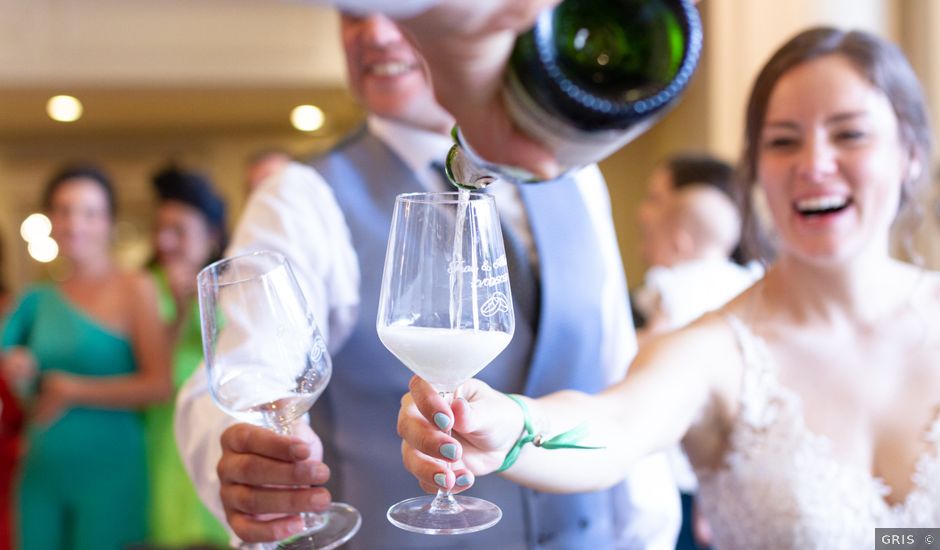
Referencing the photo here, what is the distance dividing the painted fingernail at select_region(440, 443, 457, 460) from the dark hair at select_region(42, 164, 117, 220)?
2.86m

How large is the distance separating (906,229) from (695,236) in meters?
1.32

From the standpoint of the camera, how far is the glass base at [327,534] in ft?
2.74

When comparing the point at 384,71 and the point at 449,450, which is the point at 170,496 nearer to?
the point at 384,71

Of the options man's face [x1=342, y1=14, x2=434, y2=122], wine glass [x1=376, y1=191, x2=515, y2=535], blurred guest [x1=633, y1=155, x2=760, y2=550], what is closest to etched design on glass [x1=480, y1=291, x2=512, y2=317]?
wine glass [x1=376, y1=191, x2=515, y2=535]

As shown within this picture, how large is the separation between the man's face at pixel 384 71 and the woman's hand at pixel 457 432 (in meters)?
0.55

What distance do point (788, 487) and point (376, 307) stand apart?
0.60 metres

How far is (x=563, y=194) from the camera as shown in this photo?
130 cm

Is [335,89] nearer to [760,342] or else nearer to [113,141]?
[113,141]

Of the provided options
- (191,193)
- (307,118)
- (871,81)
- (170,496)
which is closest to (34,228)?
(307,118)

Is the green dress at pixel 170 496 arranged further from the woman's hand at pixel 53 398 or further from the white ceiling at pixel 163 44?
the white ceiling at pixel 163 44

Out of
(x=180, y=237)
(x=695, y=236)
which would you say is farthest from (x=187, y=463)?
(x=180, y=237)

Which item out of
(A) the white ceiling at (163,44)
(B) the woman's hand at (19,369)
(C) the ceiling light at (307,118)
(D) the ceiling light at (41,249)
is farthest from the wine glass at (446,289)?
(D) the ceiling light at (41,249)

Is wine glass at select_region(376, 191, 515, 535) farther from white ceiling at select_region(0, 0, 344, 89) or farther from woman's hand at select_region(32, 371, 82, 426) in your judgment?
white ceiling at select_region(0, 0, 344, 89)

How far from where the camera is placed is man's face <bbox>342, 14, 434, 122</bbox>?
123cm
